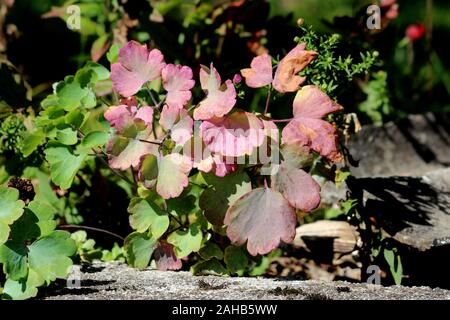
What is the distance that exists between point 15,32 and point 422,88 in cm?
204

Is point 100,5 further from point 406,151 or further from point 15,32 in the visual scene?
point 406,151

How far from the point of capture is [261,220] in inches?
66.2

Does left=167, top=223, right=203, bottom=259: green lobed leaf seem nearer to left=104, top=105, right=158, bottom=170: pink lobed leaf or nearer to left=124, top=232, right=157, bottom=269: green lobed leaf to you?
left=124, top=232, right=157, bottom=269: green lobed leaf

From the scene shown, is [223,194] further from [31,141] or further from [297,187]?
[31,141]

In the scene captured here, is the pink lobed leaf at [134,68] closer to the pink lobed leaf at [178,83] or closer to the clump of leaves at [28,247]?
the pink lobed leaf at [178,83]

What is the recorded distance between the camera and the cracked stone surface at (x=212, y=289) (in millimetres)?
1672

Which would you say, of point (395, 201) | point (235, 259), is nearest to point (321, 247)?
point (395, 201)

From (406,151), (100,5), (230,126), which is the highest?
(100,5)

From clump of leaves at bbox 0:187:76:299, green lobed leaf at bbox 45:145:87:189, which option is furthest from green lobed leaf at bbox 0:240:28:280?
green lobed leaf at bbox 45:145:87:189

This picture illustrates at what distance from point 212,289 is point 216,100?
0.46 metres

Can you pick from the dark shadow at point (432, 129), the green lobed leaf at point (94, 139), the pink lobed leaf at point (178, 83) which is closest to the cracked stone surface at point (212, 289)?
the green lobed leaf at point (94, 139)

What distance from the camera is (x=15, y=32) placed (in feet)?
8.59
